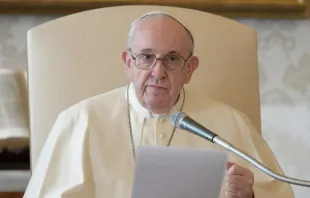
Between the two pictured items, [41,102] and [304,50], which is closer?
[41,102]

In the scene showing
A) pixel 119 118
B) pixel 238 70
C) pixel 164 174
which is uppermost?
pixel 238 70

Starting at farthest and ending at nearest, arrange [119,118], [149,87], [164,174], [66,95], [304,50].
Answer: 1. [304,50]
2. [66,95]
3. [119,118]
4. [149,87]
5. [164,174]

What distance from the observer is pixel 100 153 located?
1.60 meters

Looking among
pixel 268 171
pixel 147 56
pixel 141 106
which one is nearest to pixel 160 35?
pixel 147 56

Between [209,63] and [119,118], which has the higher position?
[209,63]

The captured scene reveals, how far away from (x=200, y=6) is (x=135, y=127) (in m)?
0.76

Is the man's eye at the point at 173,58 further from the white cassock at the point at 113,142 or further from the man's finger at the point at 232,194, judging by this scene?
the man's finger at the point at 232,194

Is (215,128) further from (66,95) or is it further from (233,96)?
(66,95)

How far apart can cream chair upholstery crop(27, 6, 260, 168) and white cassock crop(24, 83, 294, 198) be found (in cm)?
10

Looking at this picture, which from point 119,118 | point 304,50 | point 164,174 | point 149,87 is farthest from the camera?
point 304,50

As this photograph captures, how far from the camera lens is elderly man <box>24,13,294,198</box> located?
1.56 meters

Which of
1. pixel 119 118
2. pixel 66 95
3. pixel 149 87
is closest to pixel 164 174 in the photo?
pixel 149 87

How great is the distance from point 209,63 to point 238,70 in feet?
0.31

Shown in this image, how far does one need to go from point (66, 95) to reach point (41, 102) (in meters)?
0.07
